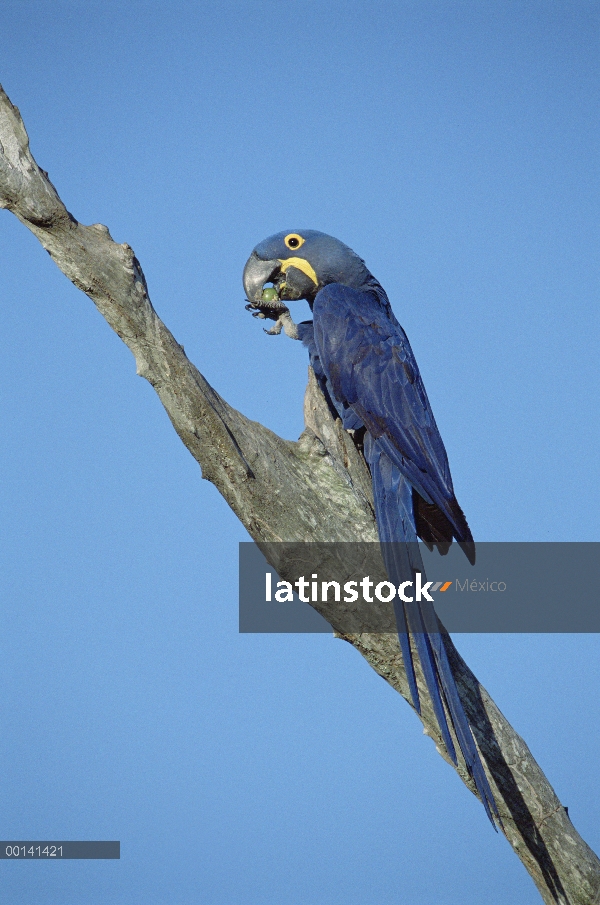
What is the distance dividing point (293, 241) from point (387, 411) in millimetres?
992

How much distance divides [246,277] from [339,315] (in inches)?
24.9

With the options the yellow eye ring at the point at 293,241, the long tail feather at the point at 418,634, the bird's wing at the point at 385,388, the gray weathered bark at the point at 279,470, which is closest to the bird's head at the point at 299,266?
the yellow eye ring at the point at 293,241

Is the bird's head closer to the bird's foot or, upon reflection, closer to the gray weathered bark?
the bird's foot

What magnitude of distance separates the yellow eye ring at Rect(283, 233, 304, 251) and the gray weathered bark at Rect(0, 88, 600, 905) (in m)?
0.79

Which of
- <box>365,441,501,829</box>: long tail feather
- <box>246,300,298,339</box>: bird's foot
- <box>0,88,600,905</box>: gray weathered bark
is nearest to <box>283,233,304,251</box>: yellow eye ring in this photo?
<box>246,300,298,339</box>: bird's foot

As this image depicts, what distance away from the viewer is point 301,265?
3.45 meters

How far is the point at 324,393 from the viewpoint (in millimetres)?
3117

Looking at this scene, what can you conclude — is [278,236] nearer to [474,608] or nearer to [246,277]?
[246,277]

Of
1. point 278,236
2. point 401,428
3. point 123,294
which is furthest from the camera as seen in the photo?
point 278,236

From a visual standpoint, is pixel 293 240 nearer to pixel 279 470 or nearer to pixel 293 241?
pixel 293 241

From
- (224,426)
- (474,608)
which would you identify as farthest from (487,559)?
(224,426)

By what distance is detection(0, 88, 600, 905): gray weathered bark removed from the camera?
7.88 feet

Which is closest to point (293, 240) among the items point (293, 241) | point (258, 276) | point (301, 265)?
point (293, 241)

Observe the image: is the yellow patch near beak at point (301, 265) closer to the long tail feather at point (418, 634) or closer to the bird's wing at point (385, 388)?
the bird's wing at point (385, 388)
